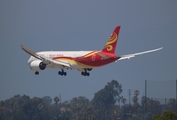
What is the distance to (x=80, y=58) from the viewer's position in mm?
142250

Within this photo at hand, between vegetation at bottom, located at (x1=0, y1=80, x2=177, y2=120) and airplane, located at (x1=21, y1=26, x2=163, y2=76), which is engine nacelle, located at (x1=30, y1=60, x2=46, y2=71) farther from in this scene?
vegetation at bottom, located at (x1=0, y1=80, x2=177, y2=120)

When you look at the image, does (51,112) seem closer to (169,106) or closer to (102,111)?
(102,111)

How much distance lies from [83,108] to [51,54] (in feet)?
144

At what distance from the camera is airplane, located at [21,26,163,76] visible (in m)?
137

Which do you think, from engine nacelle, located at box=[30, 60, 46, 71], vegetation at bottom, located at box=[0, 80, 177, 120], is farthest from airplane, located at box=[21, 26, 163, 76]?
vegetation at bottom, located at box=[0, 80, 177, 120]

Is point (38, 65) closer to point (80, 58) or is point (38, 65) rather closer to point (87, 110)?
point (80, 58)

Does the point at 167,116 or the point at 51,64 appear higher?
the point at 51,64

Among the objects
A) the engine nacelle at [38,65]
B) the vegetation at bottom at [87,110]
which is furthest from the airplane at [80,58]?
the vegetation at bottom at [87,110]

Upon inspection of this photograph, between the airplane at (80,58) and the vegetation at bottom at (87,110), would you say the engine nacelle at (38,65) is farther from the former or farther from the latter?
the vegetation at bottom at (87,110)

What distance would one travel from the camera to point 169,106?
149 meters

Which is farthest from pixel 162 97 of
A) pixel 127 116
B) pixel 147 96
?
pixel 127 116

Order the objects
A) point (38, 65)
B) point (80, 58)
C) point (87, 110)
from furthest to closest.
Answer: point (87, 110)
point (38, 65)
point (80, 58)

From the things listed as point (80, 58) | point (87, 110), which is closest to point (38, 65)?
point (80, 58)

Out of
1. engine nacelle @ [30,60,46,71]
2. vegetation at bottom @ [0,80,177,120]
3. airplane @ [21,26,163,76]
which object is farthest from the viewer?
vegetation at bottom @ [0,80,177,120]
